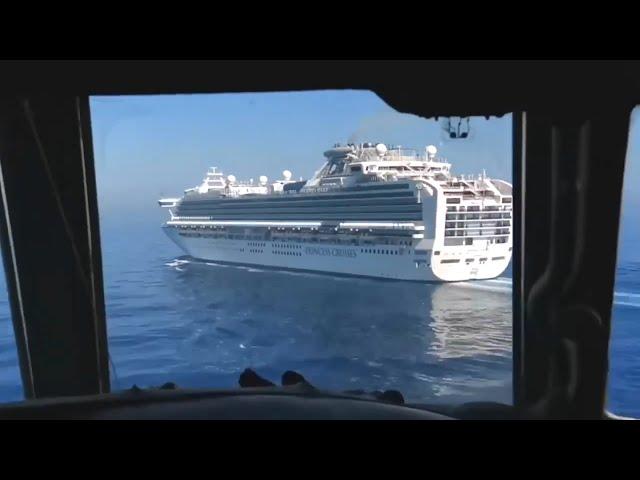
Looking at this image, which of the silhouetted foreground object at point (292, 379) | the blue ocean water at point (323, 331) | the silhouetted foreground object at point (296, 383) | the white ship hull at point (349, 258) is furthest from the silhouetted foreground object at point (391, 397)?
the white ship hull at point (349, 258)

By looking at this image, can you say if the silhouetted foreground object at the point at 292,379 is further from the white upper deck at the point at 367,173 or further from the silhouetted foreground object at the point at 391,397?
the white upper deck at the point at 367,173

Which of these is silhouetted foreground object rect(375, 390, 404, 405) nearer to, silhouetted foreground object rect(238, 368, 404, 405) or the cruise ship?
silhouetted foreground object rect(238, 368, 404, 405)

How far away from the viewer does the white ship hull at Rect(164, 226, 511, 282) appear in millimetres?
6598

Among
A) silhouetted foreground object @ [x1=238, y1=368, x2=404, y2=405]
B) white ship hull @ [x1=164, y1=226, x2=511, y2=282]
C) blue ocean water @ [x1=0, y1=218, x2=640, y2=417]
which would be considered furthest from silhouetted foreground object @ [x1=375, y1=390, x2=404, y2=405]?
white ship hull @ [x1=164, y1=226, x2=511, y2=282]

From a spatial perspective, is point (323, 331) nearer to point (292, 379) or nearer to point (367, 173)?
point (367, 173)

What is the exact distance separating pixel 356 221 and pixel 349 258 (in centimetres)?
45

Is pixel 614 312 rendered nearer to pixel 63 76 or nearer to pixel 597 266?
pixel 597 266

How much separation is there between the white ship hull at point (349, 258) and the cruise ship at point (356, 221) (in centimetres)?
1

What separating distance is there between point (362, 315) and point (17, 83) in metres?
5.41

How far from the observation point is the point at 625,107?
5.43 ft

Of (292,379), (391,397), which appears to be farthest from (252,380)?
(391,397)

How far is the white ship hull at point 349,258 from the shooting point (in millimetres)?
6598

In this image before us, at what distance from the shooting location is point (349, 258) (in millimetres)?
7430
